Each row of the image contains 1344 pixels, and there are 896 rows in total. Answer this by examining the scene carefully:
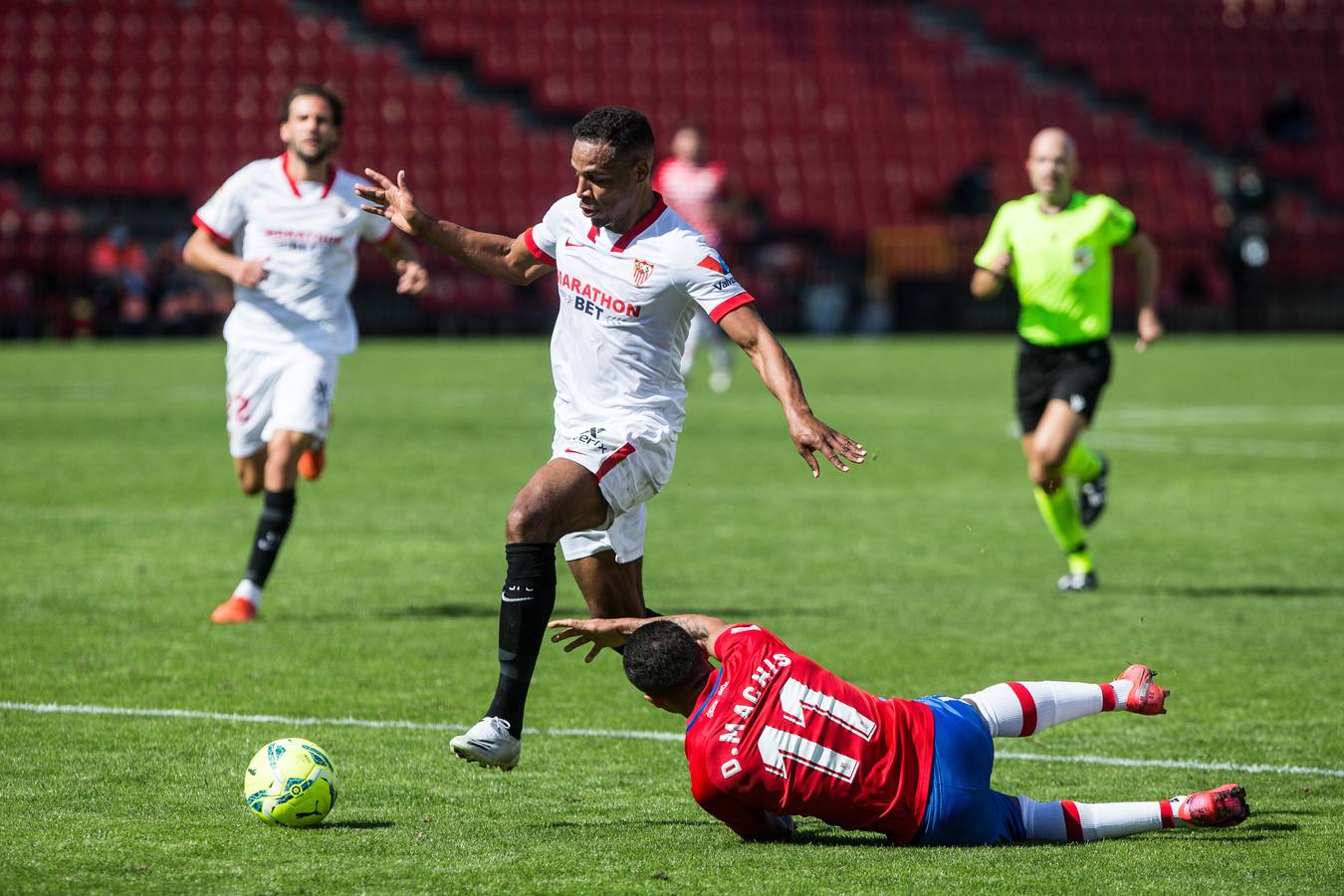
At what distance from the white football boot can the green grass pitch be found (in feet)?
0.53

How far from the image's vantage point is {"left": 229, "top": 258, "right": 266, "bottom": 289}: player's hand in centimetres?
904

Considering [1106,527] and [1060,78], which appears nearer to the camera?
[1106,527]

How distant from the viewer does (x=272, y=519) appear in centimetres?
928

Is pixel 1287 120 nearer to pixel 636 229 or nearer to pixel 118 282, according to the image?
pixel 118 282

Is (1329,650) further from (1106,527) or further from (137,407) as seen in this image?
(137,407)

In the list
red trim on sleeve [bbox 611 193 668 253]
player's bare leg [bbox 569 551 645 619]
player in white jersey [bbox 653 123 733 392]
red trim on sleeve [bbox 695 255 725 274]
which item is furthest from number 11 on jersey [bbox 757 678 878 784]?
player in white jersey [bbox 653 123 733 392]

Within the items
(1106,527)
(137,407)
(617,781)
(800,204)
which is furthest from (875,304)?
(617,781)

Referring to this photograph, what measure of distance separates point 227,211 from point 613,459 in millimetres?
4165

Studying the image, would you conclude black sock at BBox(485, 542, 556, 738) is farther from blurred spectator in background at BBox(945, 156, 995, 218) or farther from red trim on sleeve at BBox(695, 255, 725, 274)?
blurred spectator in background at BBox(945, 156, 995, 218)

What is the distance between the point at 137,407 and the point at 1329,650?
1396cm

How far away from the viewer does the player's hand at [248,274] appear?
904cm

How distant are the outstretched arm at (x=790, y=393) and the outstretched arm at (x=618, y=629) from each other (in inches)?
22.1

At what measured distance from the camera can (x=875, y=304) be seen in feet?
108

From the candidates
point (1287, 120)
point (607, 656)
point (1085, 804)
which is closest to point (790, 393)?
point (1085, 804)
